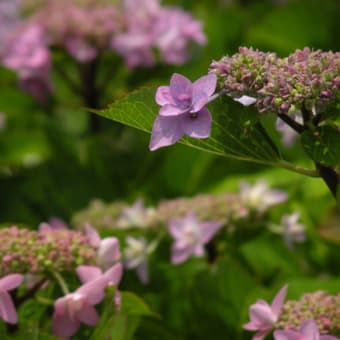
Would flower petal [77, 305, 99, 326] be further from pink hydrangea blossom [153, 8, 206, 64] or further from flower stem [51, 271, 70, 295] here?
pink hydrangea blossom [153, 8, 206, 64]

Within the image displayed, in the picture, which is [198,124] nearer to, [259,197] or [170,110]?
[170,110]

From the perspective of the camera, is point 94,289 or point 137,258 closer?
point 94,289

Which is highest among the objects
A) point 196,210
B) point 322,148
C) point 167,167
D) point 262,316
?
point 322,148

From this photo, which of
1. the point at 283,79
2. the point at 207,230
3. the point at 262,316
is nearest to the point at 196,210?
the point at 207,230

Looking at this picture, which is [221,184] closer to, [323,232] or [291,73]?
[323,232]

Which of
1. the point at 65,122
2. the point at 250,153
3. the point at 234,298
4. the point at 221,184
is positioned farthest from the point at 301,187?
the point at 250,153

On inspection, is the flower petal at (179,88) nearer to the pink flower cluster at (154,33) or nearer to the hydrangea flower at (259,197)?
the hydrangea flower at (259,197)
